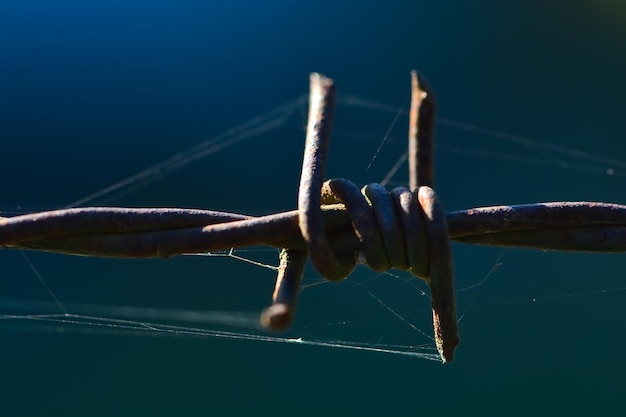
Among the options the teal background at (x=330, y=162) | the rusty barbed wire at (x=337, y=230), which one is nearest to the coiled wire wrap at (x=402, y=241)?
the rusty barbed wire at (x=337, y=230)

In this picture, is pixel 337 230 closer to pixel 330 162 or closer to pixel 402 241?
pixel 402 241

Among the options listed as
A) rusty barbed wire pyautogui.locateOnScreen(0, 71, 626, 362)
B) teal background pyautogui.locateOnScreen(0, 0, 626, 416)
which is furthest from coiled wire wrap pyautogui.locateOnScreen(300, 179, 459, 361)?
teal background pyautogui.locateOnScreen(0, 0, 626, 416)

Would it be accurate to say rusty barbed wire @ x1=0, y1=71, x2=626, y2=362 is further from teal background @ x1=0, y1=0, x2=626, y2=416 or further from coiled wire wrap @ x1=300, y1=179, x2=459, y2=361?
teal background @ x1=0, y1=0, x2=626, y2=416

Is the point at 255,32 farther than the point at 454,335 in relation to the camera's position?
Yes

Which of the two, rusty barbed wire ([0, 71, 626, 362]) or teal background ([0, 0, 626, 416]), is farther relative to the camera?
teal background ([0, 0, 626, 416])

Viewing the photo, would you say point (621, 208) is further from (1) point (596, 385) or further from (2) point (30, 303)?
(2) point (30, 303)

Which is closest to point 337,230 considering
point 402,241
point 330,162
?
point 402,241

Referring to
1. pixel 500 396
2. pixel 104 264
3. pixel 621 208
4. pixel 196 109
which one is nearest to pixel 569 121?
pixel 500 396
